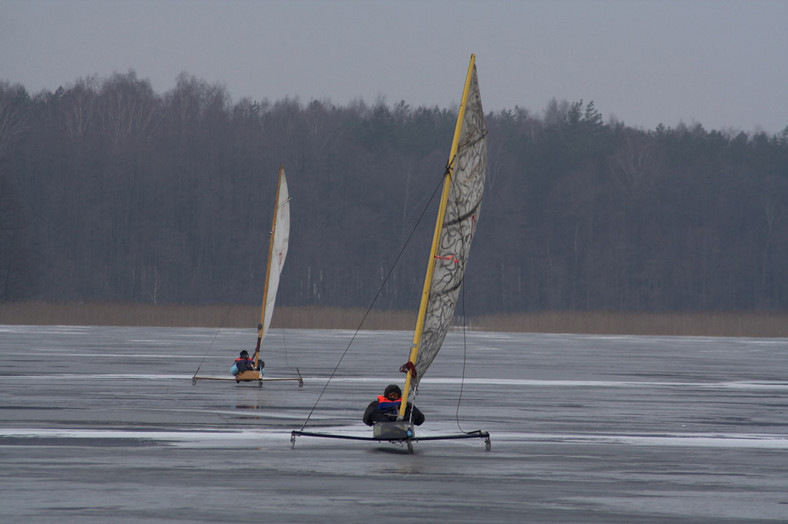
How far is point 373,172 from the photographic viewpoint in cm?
12325

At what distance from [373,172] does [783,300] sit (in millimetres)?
39786

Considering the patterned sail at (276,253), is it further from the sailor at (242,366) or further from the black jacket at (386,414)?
the black jacket at (386,414)

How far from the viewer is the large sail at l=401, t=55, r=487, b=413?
17.1m

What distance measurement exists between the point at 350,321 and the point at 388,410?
51.8m

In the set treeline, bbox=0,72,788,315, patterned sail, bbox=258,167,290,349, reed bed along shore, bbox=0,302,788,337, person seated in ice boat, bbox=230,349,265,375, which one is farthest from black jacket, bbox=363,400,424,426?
treeline, bbox=0,72,788,315

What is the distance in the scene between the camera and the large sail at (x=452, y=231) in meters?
17.1

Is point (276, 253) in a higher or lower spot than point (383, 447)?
higher

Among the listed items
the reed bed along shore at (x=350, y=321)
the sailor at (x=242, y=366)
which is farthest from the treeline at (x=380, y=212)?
the sailor at (x=242, y=366)

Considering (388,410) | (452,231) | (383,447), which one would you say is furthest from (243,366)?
(452,231)

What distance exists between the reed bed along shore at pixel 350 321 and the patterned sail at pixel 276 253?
101ft

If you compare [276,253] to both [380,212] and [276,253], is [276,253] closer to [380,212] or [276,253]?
[276,253]

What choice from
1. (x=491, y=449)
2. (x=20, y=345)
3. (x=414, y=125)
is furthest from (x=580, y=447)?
(x=414, y=125)

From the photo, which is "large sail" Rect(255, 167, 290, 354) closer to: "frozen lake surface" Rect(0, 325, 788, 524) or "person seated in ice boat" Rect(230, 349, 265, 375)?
"frozen lake surface" Rect(0, 325, 788, 524)

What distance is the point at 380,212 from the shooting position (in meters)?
122
